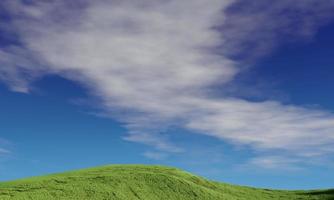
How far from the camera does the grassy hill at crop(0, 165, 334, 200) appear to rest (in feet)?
173

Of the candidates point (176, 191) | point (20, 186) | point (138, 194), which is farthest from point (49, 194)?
point (176, 191)

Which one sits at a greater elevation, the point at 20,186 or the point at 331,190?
the point at 331,190

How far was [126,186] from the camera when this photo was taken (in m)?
55.9

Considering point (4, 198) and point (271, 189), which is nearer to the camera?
point (4, 198)

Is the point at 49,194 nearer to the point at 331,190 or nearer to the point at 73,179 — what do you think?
the point at 73,179

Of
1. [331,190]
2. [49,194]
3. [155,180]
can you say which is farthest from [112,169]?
[331,190]

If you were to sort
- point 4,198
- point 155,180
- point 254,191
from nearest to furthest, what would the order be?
1. point 4,198
2. point 155,180
3. point 254,191

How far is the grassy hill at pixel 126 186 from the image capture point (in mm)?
52625

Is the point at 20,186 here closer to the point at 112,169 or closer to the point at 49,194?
the point at 49,194

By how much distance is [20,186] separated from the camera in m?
54.0

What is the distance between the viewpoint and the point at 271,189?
71312 mm

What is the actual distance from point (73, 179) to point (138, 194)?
7.40 meters

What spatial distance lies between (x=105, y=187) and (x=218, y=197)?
12904 mm

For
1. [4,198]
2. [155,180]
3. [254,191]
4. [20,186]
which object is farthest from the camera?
[254,191]
